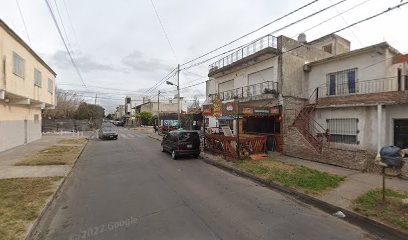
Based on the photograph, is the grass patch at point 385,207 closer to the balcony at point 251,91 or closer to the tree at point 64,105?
the balcony at point 251,91

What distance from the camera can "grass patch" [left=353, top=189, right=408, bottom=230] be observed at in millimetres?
5451

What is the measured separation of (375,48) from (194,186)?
1204 centimetres

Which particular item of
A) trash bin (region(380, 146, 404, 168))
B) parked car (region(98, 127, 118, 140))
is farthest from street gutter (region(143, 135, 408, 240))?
parked car (region(98, 127, 118, 140))

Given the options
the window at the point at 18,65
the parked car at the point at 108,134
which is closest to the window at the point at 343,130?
the window at the point at 18,65

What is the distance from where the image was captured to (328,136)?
50.5 ft

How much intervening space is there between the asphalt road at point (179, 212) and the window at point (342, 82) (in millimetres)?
9769

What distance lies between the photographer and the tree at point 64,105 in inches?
2200

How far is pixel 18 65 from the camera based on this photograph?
54.3 ft

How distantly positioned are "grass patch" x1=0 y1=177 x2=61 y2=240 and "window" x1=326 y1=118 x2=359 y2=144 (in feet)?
47.6

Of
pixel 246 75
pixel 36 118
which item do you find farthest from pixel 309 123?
pixel 36 118

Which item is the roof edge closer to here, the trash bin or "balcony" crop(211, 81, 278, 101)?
"balcony" crop(211, 81, 278, 101)

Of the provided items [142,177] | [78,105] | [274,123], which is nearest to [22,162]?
[142,177]

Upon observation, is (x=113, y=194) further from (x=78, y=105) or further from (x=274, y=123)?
(x=78, y=105)

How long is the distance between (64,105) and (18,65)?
48510 millimetres
